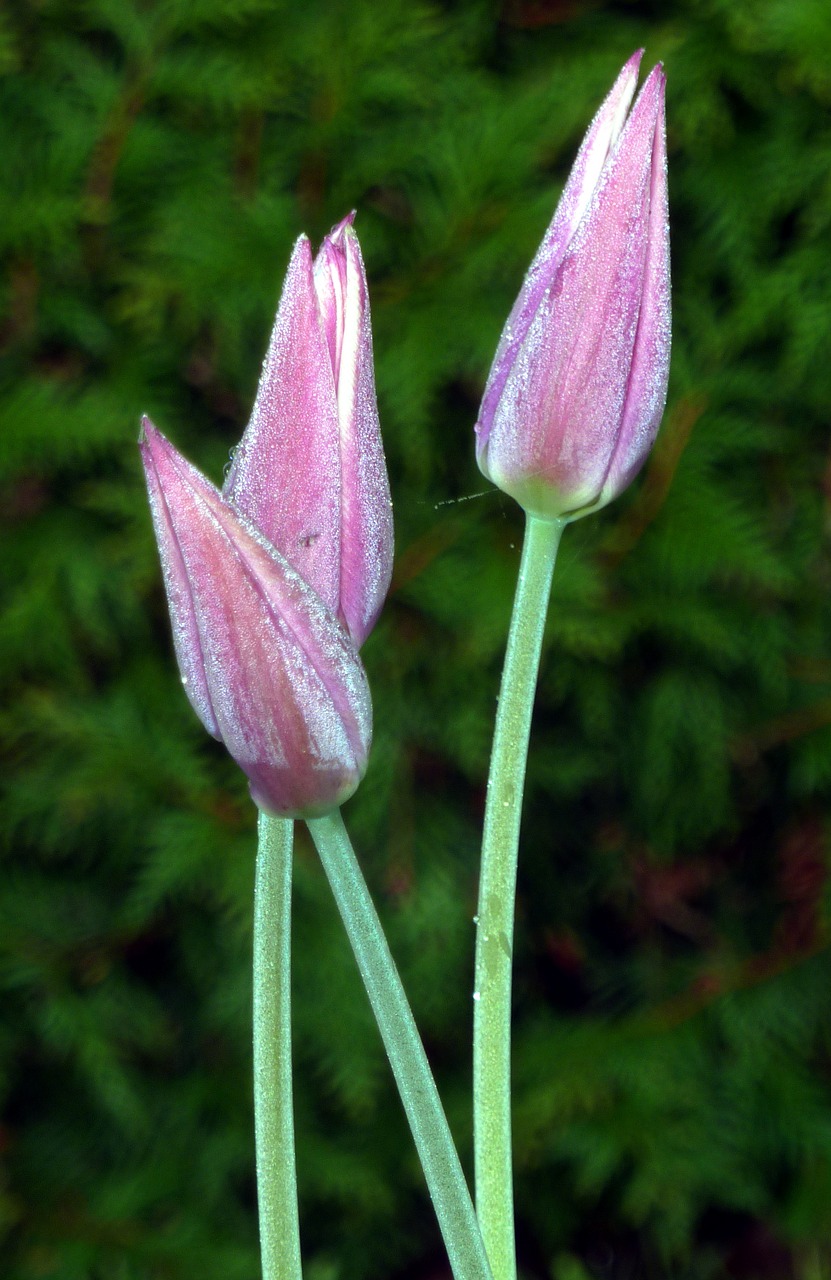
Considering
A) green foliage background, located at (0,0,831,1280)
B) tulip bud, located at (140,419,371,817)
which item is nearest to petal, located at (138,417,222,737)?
tulip bud, located at (140,419,371,817)

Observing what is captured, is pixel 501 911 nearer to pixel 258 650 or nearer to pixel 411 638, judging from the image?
pixel 258 650

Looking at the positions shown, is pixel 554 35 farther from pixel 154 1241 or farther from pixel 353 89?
pixel 154 1241

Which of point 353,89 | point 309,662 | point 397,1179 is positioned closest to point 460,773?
point 397,1179

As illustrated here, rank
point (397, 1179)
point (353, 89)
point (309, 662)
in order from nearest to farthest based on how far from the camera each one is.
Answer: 1. point (309, 662)
2. point (353, 89)
3. point (397, 1179)

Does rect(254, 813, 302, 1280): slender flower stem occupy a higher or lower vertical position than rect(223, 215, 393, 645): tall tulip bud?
lower

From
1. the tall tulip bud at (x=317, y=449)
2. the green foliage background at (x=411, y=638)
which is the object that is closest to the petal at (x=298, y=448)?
the tall tulip bud at (x=317, y=449)

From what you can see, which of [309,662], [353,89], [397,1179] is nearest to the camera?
[309,662]

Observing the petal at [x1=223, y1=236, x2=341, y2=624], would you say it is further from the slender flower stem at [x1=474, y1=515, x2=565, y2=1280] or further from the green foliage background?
the green foliage background
